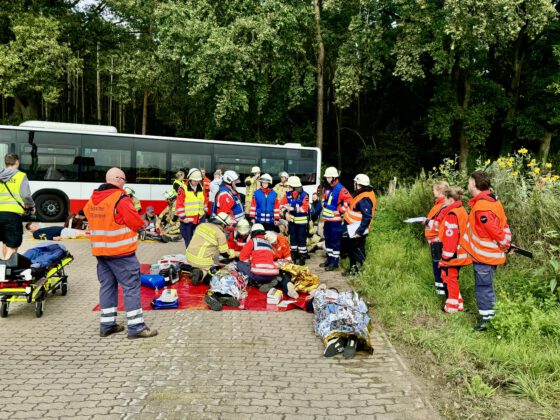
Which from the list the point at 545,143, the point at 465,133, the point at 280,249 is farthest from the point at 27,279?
the point at 545,143

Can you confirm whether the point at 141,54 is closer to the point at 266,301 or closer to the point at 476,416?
the point at 266,301

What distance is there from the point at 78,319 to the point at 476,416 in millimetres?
4999

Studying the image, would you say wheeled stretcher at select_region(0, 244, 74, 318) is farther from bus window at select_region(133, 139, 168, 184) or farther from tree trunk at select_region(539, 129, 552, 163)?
tree trunk at select_region(539, 129, 552, 163)

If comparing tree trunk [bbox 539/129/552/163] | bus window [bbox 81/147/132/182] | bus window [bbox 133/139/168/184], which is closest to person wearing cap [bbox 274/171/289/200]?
bus window [bbox 133/139/168/184]

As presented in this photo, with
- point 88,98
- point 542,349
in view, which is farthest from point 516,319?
point 88,98

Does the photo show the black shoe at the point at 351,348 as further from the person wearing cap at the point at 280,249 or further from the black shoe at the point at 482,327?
the person wearing cap at the point at 280,249

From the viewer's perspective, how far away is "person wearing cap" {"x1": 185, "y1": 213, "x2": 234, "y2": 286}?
7.34 meters

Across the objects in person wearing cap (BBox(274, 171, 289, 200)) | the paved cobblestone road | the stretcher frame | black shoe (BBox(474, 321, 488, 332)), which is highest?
person wearing cap (BBox(274, 171, 289, 200))

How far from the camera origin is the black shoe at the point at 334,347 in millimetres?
4781

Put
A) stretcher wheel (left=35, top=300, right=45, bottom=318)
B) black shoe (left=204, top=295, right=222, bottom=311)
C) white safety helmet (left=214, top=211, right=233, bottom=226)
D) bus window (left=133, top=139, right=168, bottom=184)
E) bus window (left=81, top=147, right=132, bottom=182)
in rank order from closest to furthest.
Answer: stretcher wheel (left=35, top=300, right=45, bottom=318), black shoe (left=204, top=295, right=222, bottom=311), white safety helmet (left=214, top=211, right=233, bottom=226), bus window (left=81, top=147, right=132, bottom=182), bus window (left=133, top=139, right=168, bottom=184)

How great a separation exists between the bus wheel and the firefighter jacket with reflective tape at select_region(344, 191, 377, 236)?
1070 centimetres

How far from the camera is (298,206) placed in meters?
9.27

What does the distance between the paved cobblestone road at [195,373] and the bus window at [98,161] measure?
9.25 metres

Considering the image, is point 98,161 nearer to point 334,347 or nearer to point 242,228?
point 242,228
